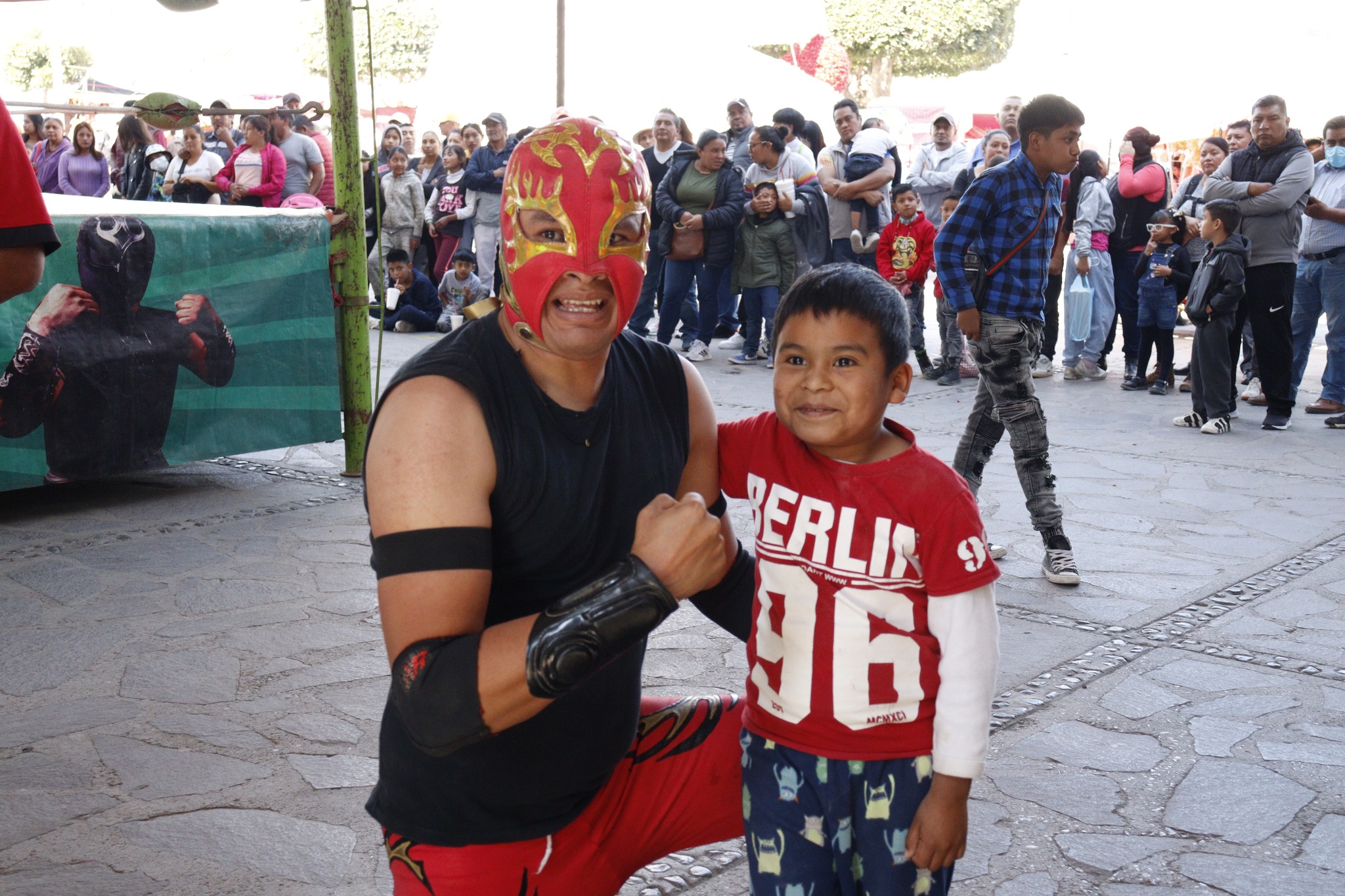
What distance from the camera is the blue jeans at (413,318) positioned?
41.1 feet

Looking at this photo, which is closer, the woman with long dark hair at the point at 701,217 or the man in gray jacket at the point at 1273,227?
the man in gray jacket at the point at 1273,227

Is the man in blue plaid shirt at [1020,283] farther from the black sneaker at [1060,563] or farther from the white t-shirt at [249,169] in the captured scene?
the white t-shirt at [249,169]

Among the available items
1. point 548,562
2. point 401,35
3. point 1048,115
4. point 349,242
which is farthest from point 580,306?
point 401,35

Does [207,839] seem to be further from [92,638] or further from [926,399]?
[926,399]

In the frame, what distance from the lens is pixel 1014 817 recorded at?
2959 millimetres

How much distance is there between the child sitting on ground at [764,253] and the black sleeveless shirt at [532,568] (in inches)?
336

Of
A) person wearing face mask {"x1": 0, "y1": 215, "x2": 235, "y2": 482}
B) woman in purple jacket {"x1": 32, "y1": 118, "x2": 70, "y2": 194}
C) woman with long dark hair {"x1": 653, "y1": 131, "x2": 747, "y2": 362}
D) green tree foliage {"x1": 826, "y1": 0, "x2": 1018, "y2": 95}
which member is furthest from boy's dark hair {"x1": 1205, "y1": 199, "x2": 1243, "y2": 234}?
green tree foliage {"x1": 826, "y1": 0, "x2": 1018, "y2": 95}

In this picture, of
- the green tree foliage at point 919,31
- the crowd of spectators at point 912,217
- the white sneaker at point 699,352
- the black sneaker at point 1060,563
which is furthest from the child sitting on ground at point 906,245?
the green tree foliage at point 919,31

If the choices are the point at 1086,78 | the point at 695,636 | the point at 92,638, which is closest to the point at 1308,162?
the point at 695,636

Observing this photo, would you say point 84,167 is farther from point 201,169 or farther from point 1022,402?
point 1022,402

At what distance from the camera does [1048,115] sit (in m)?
4.83

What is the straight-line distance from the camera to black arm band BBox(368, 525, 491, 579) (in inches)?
63.5

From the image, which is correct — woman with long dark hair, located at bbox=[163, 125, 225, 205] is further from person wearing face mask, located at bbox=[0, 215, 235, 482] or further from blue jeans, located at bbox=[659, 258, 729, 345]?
person wearing face mask, located at bbox=[0, 215, 235, 482]

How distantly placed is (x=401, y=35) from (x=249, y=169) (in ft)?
156
